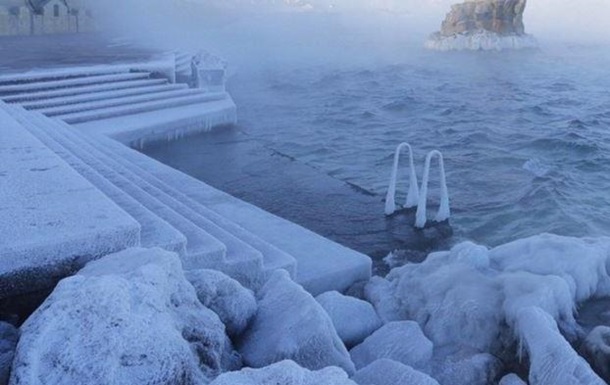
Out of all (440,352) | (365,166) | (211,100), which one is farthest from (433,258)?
(211,100)

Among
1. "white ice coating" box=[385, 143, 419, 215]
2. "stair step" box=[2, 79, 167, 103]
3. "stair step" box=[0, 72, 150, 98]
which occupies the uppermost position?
"stair step" box=[0, 72, 150, 98]

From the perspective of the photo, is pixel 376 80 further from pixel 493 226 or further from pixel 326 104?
pixel 493 226

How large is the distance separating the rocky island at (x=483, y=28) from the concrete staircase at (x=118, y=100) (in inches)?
1543

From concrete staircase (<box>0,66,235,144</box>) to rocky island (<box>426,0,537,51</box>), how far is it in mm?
39197

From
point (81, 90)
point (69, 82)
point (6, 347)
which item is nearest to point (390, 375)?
point (6, 347)

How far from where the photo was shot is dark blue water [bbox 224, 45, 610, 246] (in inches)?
337

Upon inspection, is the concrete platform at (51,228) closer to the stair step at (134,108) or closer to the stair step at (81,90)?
the stair step at (134,108)

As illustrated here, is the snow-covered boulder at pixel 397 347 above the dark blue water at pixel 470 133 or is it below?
above

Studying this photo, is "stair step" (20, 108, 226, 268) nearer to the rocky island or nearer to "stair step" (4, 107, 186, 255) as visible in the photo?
"stair step" (4, 107, 186, 255)

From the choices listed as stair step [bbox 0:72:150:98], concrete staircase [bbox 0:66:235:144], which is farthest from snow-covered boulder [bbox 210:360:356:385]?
stair step [bbox 0:72:150:98]

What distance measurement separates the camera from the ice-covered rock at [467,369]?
3.28 m

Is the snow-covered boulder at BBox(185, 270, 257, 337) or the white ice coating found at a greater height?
the snow-covered boulder at BBox(185, 270, 257, 337)

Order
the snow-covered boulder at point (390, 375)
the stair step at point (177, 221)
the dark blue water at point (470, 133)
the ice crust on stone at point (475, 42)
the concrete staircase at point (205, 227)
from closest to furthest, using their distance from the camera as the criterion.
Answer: the snow-covered boulder at point (390, 375) < the stair step at point (177, 221) < the concrete staircase at point (205, 227) < the dark blue water at point (470, 133) < the ice crust on stone at point (475, 42)

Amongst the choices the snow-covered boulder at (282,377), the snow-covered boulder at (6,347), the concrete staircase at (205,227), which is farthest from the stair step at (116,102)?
the snow-covered boulder at (282,377)
